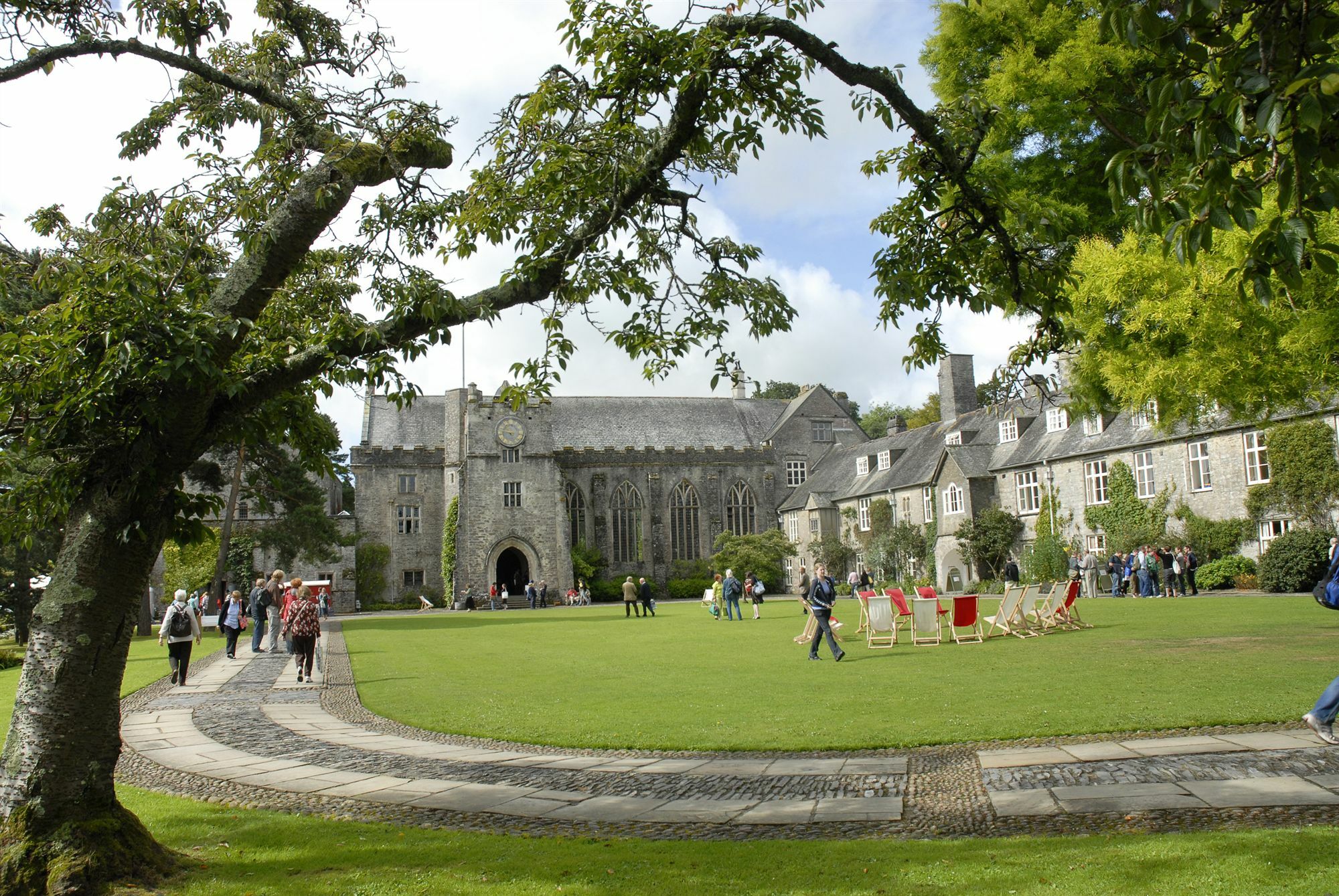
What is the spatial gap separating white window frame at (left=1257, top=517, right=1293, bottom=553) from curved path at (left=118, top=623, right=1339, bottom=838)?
22935 millimetres

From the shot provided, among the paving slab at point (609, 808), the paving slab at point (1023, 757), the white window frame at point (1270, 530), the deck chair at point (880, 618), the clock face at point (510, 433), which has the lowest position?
the paving slab at point (609, 808)

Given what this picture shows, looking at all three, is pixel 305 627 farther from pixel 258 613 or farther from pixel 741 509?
pixel 741 509

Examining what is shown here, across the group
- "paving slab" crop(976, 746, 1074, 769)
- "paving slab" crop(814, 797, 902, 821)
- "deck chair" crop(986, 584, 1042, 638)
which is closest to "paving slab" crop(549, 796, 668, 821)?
"paving slab" crop(814, 797, 902, 821)

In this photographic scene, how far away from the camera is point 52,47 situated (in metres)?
5.43

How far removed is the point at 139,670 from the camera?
17.3 meters

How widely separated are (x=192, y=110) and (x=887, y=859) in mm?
6647

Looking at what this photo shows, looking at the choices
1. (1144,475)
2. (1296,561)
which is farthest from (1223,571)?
(1144,475)

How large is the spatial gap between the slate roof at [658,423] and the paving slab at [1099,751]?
1896 inches

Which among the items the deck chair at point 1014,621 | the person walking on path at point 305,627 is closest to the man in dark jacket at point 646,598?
the deck chair at point 1014,621

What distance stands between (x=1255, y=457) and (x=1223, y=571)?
3.53m

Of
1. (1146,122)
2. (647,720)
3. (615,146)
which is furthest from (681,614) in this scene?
(1146,122)

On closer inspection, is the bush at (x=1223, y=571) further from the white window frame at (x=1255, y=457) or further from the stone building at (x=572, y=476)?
the stone building at (x=572, y=476)

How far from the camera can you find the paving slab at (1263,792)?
553 cm

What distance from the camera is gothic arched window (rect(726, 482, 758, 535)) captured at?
55.8 m
